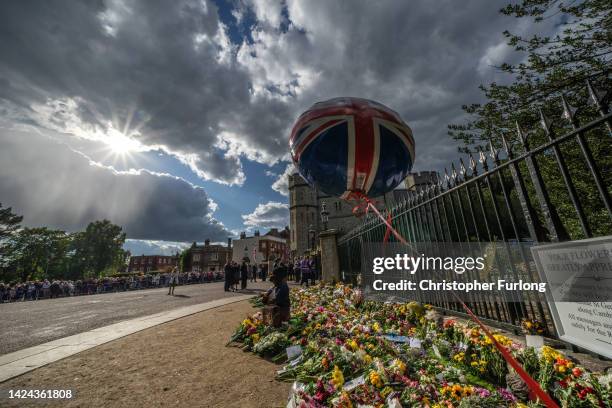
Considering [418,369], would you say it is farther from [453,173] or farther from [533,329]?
[453,173]

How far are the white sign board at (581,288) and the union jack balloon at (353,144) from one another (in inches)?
63.3

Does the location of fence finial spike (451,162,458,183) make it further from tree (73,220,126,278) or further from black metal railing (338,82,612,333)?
tree (73,220,126,278)

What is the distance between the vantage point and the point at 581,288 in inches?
74.5

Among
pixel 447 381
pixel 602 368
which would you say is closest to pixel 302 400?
pixel 447 381

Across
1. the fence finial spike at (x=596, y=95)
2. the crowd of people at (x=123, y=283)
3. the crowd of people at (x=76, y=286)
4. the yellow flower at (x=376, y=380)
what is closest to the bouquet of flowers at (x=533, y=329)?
the yellow flower at (x=376, y=380)

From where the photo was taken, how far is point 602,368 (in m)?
1.96

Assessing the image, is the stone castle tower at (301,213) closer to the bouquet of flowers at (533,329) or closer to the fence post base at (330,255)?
the fence post base at (330,255)

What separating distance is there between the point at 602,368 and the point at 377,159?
250 centimetres

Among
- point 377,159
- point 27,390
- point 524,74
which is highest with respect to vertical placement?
point 524,74

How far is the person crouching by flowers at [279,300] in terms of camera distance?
4.80 meters

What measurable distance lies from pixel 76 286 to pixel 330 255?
31.1 meters

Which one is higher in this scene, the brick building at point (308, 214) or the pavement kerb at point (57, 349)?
the brick building at point (308, 214)

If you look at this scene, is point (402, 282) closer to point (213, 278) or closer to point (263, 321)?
point (263, 321)

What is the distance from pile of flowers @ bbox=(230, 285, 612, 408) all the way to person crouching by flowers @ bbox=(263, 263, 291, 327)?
64 centimetres
